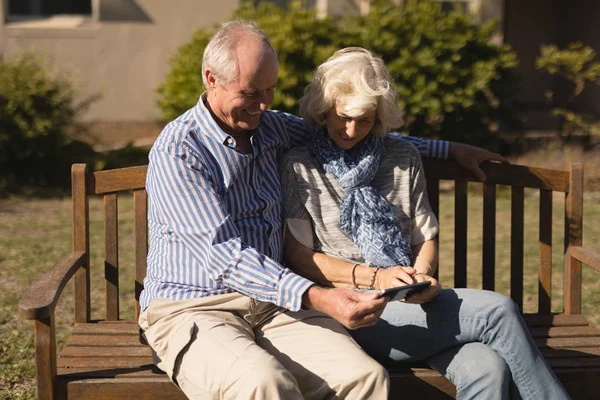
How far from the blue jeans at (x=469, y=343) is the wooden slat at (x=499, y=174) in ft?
2.67

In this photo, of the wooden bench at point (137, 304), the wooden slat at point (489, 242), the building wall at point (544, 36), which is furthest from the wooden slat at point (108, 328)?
the building wall at point (544, 36)

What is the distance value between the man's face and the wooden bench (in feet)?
2.12

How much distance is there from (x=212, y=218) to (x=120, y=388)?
73 cm

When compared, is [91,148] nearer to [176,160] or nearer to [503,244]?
[503,244]

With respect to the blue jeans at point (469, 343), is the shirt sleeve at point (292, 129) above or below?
above

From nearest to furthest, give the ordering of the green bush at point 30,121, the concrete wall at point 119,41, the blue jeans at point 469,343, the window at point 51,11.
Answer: the blue jeans at point 469,343 → the green bush at point 30,121 → the concrete wall at point 119,41 → the window at point 51,11

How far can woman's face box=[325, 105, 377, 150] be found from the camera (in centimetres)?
358

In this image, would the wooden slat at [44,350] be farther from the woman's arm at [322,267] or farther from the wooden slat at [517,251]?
the wooden slat at [517,251]

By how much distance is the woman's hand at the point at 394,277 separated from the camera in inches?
133

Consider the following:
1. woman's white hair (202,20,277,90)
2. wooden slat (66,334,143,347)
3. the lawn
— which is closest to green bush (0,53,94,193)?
the lawn

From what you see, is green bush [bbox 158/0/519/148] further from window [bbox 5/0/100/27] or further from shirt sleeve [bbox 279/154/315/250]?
shirt sleeve [bbox 279/154/315/250]

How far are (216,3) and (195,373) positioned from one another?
30.3 feet

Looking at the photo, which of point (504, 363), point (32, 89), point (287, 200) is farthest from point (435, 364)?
point (32, 89)

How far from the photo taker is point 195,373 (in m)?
3.02
